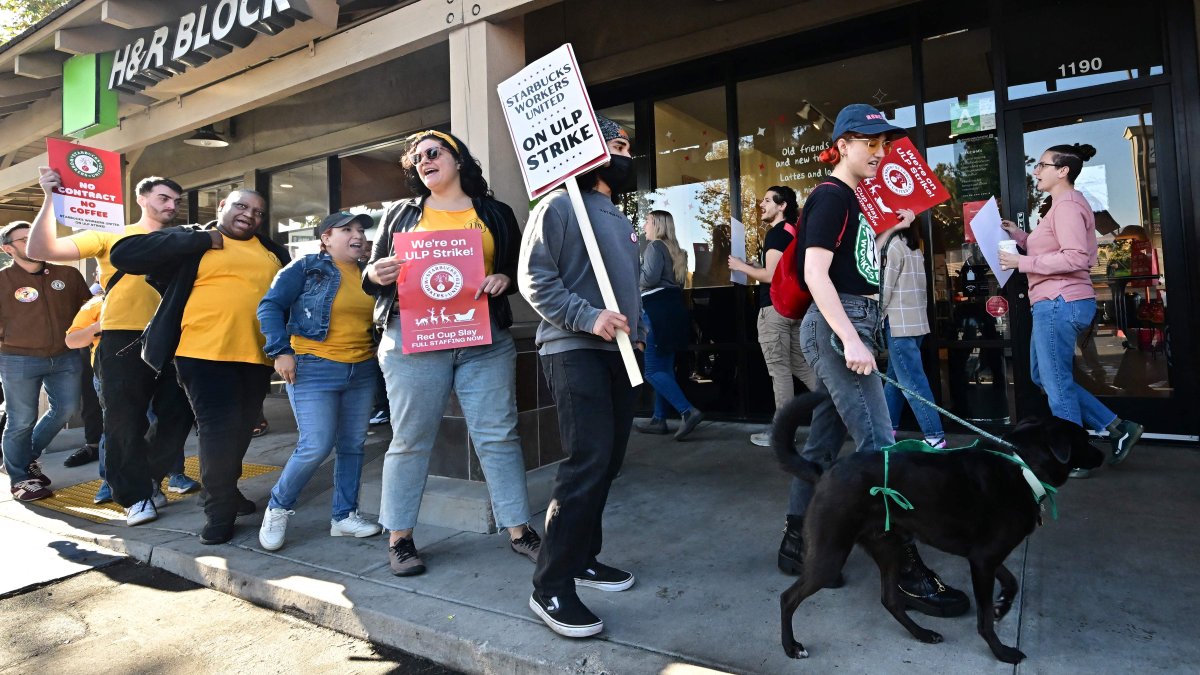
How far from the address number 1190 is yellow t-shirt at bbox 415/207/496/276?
4496 millimetres

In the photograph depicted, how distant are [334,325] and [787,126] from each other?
4.37 meters

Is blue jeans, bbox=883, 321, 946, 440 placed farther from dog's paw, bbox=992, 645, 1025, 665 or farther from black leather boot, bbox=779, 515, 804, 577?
dog's paw, bbox=992, 645, 1025, 665

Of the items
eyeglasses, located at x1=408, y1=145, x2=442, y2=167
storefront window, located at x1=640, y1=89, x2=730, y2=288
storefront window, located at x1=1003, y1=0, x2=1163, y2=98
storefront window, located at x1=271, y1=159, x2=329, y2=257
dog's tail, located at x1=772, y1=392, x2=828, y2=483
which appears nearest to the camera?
dog's tail, located at x1=772, y1=392, x2=828, y2=483

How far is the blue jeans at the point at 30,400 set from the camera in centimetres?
525

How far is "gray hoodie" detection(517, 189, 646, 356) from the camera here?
250 cm

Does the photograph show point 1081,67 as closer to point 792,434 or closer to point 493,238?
point 792,434

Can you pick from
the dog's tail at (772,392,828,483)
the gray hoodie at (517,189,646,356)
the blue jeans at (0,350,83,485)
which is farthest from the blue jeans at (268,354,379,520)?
the blue jeans at (0,350,83,485)

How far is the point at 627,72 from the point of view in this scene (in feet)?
21.7

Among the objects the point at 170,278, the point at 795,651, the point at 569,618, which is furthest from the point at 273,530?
the point at 795,651

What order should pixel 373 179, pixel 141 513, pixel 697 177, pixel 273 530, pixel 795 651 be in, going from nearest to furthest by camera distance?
pixel 795 651 → pixel 273 530 → pixel 141 513 → pixel 697 177 → pixel 373 179

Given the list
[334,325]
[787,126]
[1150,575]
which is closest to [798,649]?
[1150,575]

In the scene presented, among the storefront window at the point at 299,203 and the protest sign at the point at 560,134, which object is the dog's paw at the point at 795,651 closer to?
the protest sign at the point at 560,134

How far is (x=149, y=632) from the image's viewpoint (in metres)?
2.96

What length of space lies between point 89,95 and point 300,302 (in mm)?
5039
